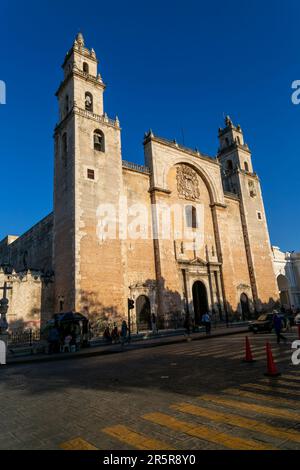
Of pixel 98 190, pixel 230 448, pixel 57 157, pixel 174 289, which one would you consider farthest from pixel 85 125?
pixel 230 448

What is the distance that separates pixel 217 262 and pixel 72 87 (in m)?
21.8

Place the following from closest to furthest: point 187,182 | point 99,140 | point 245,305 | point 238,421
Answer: point 238,421 → point 99,140 → point 187,182 → point 245,305

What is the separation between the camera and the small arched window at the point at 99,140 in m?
26.6

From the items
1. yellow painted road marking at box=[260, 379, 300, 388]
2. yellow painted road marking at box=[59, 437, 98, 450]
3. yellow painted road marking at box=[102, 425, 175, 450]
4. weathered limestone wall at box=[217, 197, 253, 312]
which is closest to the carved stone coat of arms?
weathered limestone wall at box=[217, 197, 253, 312]

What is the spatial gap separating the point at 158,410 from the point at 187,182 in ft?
96.2

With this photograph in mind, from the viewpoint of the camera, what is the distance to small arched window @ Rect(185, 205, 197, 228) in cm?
3128

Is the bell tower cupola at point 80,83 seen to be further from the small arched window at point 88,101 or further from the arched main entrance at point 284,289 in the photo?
the arched main entrance at point 284,289

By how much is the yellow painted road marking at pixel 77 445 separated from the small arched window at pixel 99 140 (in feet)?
82.0

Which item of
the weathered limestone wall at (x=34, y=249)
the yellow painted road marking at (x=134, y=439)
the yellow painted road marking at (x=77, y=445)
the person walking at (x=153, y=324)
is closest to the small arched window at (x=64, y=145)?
the weathered limestone wall at (x=34, y=249)

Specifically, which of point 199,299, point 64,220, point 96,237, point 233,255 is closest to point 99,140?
point 64,220

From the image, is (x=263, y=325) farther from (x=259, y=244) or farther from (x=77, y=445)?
(x=77, y=445)

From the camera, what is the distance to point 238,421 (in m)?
4.38

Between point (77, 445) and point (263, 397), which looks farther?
point (263, 397)

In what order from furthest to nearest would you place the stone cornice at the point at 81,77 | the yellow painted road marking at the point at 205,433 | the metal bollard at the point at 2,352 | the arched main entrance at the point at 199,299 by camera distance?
the arched main entrance at the point at 199,299
the stone cornice at the point at 81,77
the metal bollard at the point at 2,352
the yellow painted road marking at the point at 205,433
